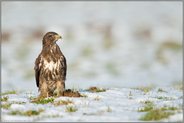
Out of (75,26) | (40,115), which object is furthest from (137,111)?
(75,26)

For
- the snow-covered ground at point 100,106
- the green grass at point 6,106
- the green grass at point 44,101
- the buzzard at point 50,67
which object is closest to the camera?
the snow-covered ground at point 100,106

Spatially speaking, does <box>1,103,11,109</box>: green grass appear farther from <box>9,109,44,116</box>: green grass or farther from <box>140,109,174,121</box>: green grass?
<box>140,109,174,121</box>: green grass

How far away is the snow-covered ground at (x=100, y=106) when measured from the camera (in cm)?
1524

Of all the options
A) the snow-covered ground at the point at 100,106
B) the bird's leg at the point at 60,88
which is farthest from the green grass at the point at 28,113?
the bird's leg at the point at 60,88

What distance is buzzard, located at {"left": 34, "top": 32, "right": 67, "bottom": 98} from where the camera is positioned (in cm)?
1848

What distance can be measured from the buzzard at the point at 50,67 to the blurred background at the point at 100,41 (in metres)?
18.9

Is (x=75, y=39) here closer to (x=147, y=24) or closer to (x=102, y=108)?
(x=147, y=24)

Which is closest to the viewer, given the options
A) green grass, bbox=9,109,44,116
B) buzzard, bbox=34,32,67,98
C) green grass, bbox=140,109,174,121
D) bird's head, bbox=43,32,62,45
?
green grass, bbox=140,109,174,121

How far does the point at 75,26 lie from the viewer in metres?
61.6

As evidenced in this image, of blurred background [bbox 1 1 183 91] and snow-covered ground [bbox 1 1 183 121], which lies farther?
blurred background [bbox 1 1 183 91]

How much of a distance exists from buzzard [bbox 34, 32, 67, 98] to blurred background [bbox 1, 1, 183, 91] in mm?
18936

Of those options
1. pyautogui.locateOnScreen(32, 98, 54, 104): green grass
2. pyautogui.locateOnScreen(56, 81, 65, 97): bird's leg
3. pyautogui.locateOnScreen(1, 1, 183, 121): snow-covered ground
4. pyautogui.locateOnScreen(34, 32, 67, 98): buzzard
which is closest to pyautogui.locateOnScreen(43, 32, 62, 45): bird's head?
pyautogui.locateOnScreen(34, 32, 67, 98): buzzard

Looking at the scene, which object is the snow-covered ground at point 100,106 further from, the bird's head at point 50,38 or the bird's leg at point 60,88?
the bird's head at point 50,38

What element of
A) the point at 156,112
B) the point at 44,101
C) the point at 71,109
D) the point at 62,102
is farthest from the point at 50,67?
the point at 156,112
